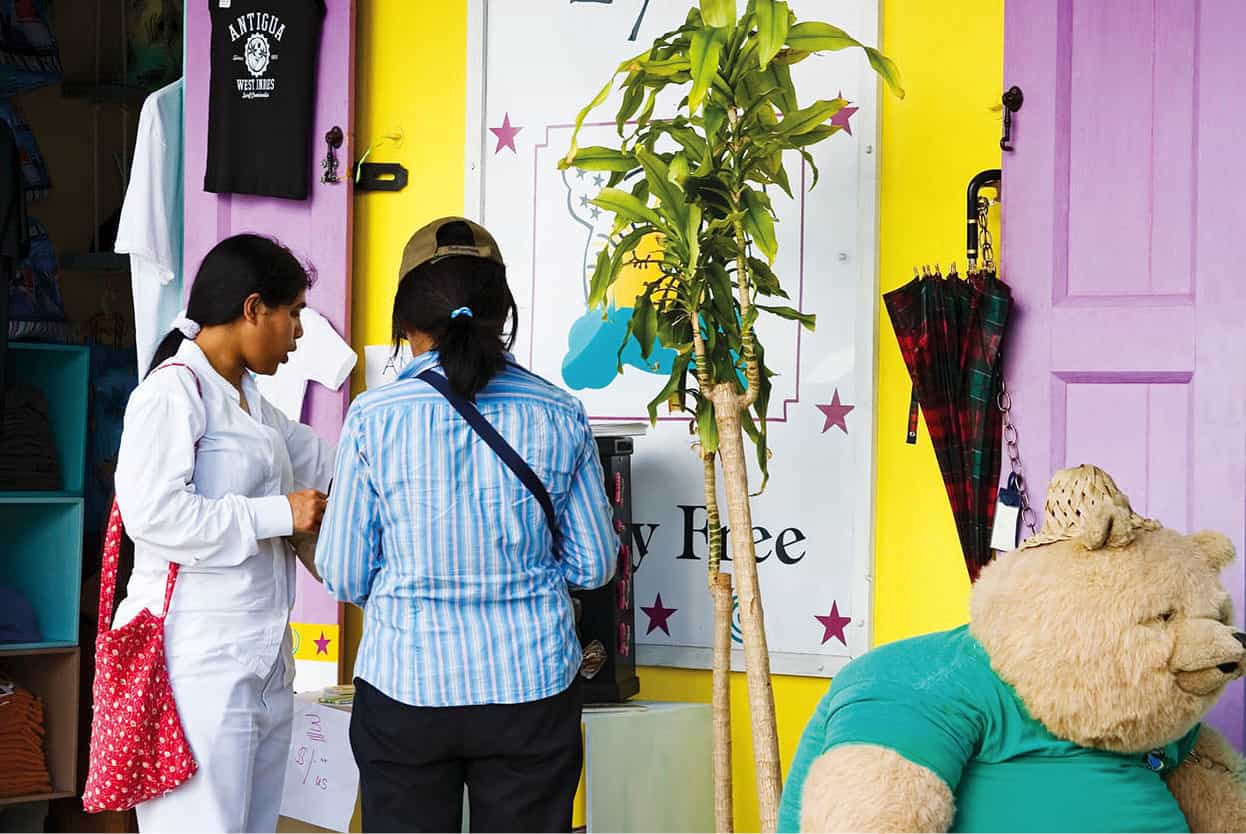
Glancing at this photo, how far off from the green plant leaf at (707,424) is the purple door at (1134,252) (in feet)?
1.96

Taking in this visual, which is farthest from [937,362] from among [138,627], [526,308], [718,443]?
[138,627]

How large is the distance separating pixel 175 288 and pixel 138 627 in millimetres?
1629

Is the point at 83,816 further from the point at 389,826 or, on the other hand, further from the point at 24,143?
the point at 389,826

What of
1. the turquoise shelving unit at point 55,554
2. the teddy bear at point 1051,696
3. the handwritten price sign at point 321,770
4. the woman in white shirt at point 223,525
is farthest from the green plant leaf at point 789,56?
the turquoise shelving unit at point 55,554

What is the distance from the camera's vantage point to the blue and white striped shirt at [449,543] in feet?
6.66

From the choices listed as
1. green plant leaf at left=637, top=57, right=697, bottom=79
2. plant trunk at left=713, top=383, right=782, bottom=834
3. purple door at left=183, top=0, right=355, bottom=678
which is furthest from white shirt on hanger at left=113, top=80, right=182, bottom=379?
plant trunk at left=713, top=383, right=782, bottom=834

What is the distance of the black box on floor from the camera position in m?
2.89

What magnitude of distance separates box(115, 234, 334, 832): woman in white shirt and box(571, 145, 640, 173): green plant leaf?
1.76 feet

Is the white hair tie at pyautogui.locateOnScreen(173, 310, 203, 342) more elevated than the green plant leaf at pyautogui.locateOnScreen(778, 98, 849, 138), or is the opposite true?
the green plant leaf at pyautogui.locateOnScreen(778, 98, 849, 138)

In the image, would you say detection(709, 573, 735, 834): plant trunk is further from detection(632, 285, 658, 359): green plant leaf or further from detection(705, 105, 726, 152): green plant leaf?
detection(705, 105, 726, 152): green plant leaf

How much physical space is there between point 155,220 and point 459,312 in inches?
69.0

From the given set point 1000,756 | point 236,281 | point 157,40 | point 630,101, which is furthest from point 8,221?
point 1000,756

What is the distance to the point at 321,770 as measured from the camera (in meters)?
3.02

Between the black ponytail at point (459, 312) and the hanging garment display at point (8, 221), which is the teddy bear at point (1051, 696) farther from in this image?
the hanging garment display at point (8, 221)
